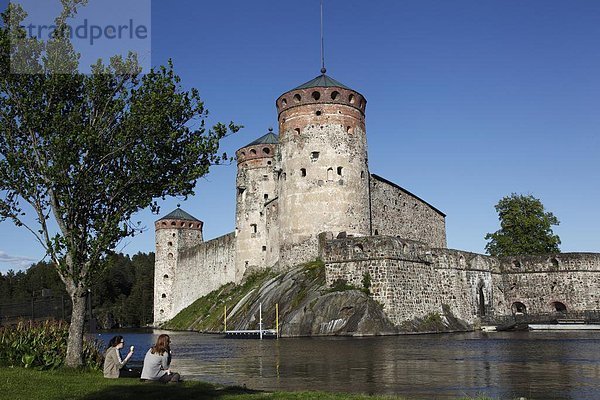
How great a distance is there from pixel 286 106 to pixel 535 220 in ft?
80.3

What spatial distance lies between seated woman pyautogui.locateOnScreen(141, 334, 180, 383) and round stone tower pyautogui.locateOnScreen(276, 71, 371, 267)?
25.7 meters

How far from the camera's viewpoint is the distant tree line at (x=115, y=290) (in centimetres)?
8100

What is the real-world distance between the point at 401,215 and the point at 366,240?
1513 centimetres

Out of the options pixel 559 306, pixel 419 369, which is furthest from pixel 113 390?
pixel 559 306

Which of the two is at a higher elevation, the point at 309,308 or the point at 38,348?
the point at 309,308

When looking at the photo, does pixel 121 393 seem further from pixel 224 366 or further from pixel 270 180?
pixel 270 180

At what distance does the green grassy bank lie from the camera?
8898 millimetres

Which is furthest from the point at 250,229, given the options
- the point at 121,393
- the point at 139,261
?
the point at 139,261

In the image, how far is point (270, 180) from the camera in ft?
159

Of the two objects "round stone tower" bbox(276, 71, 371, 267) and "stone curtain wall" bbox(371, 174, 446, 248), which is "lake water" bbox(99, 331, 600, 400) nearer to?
"round stone tower" bbox(276, 71, 371, 267)

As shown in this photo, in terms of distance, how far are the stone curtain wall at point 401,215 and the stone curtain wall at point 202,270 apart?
1538 cm

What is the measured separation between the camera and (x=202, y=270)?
187ft

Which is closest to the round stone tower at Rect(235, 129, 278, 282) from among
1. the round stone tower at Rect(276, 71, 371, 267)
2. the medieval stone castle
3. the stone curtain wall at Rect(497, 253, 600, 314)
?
the medieval stone castle

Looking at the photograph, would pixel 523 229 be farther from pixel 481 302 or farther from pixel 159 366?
pixel 159 366
